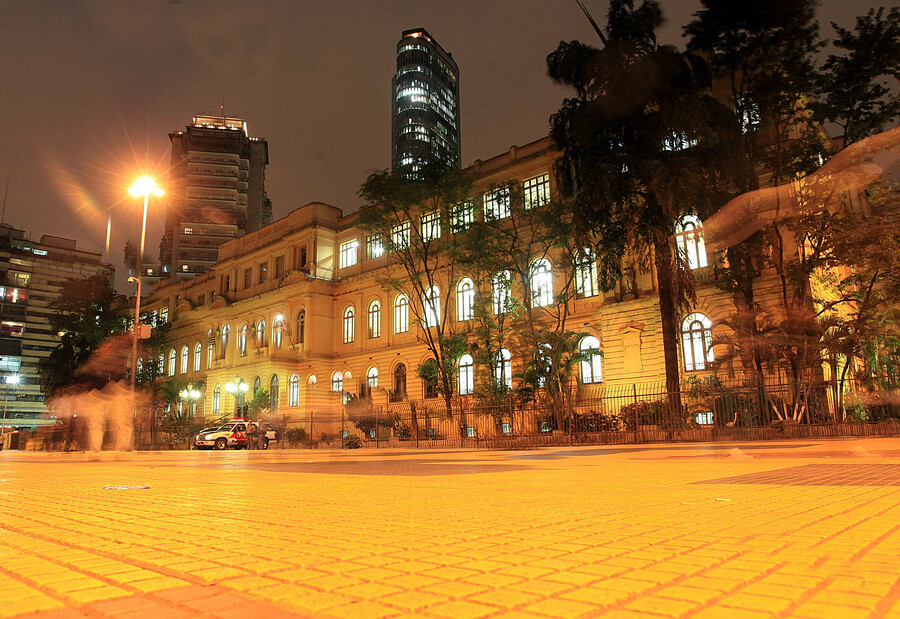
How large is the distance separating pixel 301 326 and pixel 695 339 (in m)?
27.1

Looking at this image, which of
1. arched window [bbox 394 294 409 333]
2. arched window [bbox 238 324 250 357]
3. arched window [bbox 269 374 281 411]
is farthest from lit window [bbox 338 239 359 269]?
arched window [bbox 238 324 250 357]

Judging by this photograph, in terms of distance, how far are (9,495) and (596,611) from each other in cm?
474

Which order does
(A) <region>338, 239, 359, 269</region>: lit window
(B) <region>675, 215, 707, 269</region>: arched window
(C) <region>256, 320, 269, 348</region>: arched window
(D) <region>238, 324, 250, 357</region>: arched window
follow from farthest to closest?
1. (D) <region>238, 324, 250, 357</region>: arched window
2. (C) <region>256, 320, 269, 348</region>: arched window
3. (A) <region>338, 239, 359, 269</region>: lit window
4. (B) <region>675, 215, 707, 269</region>: arched window

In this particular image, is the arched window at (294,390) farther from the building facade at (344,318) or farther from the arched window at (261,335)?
the arched window at (261,335)

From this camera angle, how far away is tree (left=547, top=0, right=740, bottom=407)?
710 inches

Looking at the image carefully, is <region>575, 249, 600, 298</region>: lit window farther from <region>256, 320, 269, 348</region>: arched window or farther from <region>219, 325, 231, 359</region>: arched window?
<region>219, 325, 231, 359</region>: arched window

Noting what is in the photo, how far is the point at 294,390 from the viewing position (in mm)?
43406

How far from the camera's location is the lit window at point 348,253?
4406 cm

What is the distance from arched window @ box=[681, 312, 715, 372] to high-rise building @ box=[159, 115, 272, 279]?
81589mm

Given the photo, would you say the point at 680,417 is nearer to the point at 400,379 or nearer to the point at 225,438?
the point at 400,379

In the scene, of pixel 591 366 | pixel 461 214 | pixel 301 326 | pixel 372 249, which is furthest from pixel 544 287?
pixel 301 326

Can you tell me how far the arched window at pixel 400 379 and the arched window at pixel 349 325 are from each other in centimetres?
516

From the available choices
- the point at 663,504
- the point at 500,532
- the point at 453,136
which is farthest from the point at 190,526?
the point at 453,136

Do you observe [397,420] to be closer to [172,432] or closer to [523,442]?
[523,442]
